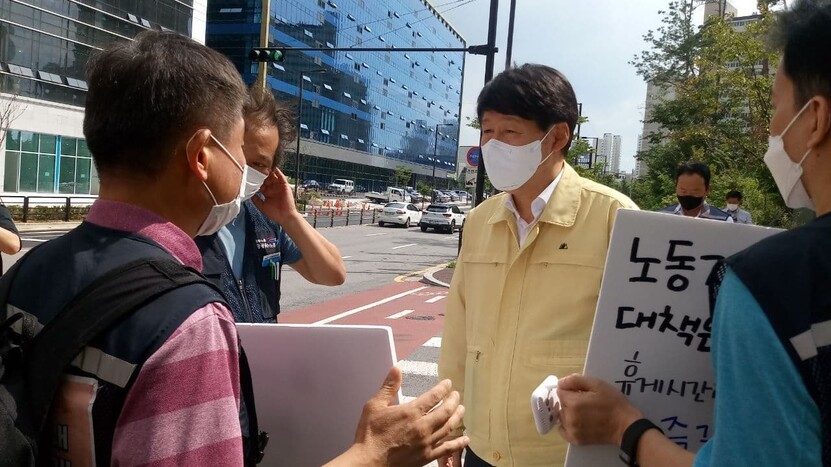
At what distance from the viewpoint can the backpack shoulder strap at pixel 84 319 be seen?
1051 millimetres

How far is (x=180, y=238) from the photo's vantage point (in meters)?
1.28

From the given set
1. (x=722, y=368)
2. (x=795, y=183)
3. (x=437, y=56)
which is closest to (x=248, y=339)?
(x=722, y=368)

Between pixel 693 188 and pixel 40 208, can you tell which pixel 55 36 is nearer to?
pixel 40 208

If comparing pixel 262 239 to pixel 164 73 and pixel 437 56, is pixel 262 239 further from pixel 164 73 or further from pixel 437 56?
pixel 437 56

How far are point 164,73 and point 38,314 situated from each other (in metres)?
0.50

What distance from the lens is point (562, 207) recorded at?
238cm

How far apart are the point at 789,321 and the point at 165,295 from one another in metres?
0.99

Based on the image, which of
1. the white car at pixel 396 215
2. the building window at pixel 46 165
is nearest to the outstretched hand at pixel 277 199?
the building window at pixel 46 165

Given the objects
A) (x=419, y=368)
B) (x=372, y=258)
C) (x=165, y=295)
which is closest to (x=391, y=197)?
(x=372, y=258)

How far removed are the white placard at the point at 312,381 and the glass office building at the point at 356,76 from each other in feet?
170

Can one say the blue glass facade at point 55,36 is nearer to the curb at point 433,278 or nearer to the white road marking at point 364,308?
the curb at point 433,278

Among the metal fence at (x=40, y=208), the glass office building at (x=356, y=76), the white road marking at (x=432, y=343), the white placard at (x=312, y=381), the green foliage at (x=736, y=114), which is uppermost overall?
the glass office building at (x=356, y=76)

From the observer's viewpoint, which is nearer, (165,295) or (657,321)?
(165,295)

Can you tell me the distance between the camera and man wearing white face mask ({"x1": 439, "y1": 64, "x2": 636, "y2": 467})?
2.21 metres
